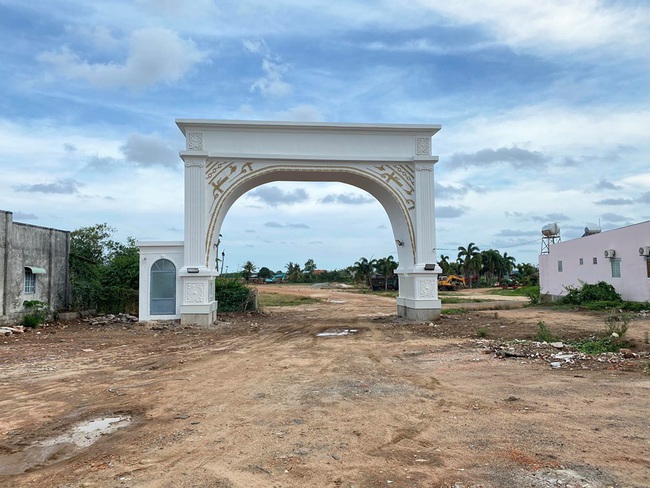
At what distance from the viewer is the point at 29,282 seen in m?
14.6

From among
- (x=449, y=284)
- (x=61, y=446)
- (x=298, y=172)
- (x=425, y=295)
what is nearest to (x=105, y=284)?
(x=298, y=172)

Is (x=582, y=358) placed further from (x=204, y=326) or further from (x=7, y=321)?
(x=7, y=321)

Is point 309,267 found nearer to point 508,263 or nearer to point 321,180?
point 508,263

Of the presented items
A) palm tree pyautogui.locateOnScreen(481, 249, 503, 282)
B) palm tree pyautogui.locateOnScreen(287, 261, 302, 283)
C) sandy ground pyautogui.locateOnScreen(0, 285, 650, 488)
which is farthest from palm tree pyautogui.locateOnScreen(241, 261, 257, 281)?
sandy ground pyautogui.locateOnScreen(0, 285, 650, 488)

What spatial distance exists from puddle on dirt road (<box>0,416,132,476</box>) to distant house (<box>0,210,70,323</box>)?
10342 millimetres

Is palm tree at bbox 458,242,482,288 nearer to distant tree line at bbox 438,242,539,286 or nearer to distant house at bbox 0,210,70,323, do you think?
distant tree line at bbox 438,242,539,286

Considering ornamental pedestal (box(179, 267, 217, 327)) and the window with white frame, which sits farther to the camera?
the window with white frame

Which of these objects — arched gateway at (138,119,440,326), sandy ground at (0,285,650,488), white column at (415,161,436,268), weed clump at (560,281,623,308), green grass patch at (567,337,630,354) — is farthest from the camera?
weed clump at (560,281,623,308)

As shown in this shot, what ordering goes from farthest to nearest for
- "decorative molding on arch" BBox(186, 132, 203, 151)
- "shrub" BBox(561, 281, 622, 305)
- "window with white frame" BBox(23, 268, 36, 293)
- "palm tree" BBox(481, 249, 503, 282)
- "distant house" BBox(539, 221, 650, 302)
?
"palm tree" BBox(481, 249, 503, 282)
"shrub" BBox(561, 281, 622, 305)
"distant house" BBox(539, 221, 650, 302)
"decorative molding on arch" BBox(186, 132, 203, 151)
"window with white frame" BBox(23, 268, 36, 293)

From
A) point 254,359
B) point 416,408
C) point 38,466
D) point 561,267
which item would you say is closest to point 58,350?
point 254,359

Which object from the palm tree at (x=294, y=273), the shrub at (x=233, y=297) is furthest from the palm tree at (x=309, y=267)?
the shrub at (x=233, y=297)

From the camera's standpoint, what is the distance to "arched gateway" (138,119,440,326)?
1463cm

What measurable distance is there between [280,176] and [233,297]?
6.10 m

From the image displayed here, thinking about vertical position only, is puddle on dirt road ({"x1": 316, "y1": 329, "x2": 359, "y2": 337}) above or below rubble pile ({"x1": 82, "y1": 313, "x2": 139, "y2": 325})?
below
